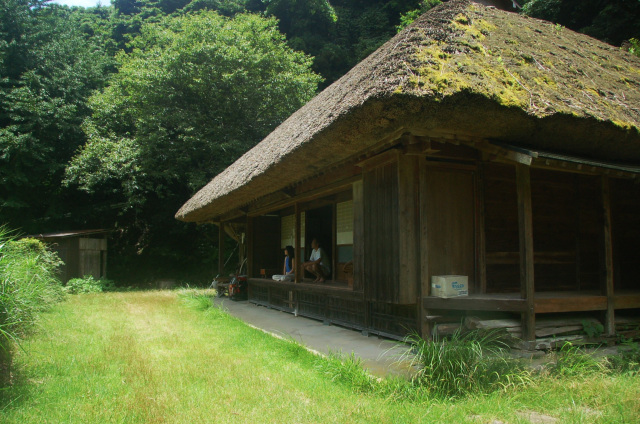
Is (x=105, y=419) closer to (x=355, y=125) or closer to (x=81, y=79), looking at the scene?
(x=355, y=125)

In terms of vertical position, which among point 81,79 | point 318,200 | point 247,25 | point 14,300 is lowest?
point 14,300

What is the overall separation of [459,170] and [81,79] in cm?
1896

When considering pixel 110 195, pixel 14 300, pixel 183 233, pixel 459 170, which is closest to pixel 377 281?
pixel 459 170

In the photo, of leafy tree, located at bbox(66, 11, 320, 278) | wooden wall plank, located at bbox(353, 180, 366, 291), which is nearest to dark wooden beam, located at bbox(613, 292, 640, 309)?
wooden wall plank, located at bbox(353, 180, 366, 291)

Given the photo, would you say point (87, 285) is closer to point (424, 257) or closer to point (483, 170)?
point (424, 257)

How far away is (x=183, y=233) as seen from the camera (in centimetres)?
2038

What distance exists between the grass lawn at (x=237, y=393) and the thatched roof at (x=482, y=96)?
252 centimetres

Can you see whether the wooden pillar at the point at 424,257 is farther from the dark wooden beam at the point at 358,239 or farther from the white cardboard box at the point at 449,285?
the dark wooden beam at the point at 358,239

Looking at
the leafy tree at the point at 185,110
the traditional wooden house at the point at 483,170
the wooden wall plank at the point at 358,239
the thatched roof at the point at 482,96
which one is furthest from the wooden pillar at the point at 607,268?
the leafy tree at the point at 185,110

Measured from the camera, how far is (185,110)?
57.9 feet

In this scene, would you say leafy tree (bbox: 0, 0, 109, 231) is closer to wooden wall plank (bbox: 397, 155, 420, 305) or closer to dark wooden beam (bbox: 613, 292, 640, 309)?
wooden wall plank (bbox: 397, 155, 420, 305)

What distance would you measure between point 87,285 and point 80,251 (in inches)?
59.4

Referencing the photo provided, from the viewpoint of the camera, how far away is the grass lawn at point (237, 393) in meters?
3.15

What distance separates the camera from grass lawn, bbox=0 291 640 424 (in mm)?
3150
